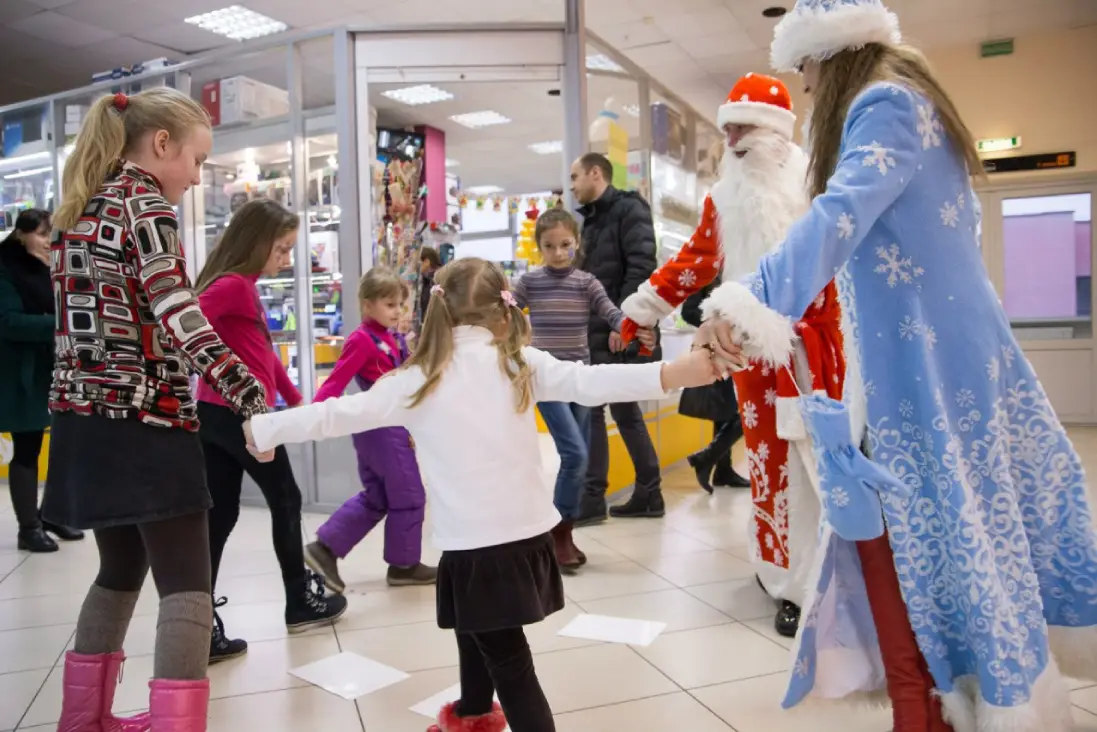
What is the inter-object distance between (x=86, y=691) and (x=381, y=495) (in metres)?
1.33

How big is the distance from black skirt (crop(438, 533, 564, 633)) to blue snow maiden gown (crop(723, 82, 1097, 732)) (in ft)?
2.02

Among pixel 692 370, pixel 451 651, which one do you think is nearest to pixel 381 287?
pixel 451 651

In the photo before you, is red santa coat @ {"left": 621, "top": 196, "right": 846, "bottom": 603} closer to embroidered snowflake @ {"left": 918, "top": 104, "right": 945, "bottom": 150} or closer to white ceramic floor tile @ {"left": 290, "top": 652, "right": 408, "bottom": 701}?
embroidered snowflake @ {"left": 918, "top": 104, "right": 945, "bottom": 150}

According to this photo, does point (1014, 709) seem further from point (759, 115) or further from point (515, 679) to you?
point (759, 115)

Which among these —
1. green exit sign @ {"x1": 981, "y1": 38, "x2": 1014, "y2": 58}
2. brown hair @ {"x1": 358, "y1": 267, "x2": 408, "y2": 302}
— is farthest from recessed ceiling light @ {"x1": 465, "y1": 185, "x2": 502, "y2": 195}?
brown hair @ {"x1": 358, "y1": 267, "x2": 408, "y2": 302}

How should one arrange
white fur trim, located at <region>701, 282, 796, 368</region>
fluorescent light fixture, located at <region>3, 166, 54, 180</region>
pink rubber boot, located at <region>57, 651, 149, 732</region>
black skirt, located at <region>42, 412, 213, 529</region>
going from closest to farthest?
white fur trim, located at <region>701, 282, 796, 368</region>, black skirt, located at <region>42, 412, 213, 529</region>, pink rubber boot, located at <region>57, 651, 149, 732</region>, fluorescent light fixture, located at <region>3, 166, 54, 180</region>

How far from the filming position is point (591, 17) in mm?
7398

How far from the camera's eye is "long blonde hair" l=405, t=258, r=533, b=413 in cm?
160

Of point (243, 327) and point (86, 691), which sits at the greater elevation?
point (243, 327)

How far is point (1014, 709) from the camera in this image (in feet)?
4.35

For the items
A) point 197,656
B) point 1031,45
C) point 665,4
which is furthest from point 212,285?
point 1031,45

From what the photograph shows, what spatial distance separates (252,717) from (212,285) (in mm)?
1110

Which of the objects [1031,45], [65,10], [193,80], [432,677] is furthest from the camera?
[1031,45]

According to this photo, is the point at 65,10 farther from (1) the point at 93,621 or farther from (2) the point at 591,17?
(1) the point at 93,621
